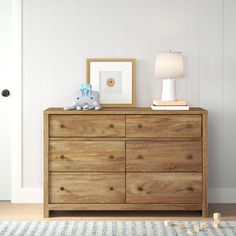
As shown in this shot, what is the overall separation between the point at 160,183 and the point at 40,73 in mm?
1342

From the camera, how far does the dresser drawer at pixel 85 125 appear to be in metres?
4.72

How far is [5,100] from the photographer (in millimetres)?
5254

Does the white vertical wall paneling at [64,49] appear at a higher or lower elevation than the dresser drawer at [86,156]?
higher

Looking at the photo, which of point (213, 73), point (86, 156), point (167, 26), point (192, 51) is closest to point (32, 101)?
point (86, 156)

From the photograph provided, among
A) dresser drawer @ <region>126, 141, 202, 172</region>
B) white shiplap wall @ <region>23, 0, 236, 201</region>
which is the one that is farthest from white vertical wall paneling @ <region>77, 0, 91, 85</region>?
dresser drawer @ <region>126, 141, 202, 172</region>

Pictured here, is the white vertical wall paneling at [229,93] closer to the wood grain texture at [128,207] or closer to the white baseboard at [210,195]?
the white baseboard at [210,195]

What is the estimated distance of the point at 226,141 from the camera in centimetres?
520

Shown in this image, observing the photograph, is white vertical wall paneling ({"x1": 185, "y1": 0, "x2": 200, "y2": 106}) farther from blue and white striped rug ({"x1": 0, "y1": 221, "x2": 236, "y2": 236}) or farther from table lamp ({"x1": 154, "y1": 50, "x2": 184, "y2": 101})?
blue and white striped rug ({"x1": 0, "y1": 221, "x2": 236, "y2": 236})

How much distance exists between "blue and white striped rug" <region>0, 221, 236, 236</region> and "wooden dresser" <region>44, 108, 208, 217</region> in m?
0.21

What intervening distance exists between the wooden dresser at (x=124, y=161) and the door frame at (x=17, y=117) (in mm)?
522

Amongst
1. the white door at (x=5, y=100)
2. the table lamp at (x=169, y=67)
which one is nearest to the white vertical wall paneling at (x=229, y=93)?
the table lamp at (x=169, y=67)

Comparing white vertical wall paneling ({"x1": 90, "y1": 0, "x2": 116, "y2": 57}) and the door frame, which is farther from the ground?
white vertical wall paneling ({"x1": 90, "y1": 0, "x2": 116, "y2": 57})

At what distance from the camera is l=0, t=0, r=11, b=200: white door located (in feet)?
17.1

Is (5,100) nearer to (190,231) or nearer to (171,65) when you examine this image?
(171,65)
